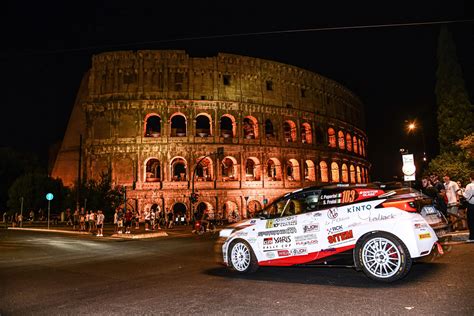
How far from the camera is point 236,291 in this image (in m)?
5.30

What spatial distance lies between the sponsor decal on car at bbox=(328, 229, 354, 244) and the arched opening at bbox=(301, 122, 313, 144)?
37.1 m

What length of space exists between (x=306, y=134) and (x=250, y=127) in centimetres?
718

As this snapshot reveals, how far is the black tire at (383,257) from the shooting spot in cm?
527

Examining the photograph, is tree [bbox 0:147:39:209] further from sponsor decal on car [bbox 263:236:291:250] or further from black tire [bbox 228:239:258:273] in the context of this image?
sponsor decal on car [bbox 263:236:291:250]

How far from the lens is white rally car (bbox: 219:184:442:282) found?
5.36 m

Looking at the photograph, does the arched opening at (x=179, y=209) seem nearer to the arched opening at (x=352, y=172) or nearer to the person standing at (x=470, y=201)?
the arched opening at (x=352, y=172)

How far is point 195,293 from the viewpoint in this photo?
17.2ft

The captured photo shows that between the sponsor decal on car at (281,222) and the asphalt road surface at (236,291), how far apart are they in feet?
2.98

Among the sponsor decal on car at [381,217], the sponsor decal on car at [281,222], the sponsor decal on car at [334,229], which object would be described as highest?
the sponsor decal on car at [381,217]

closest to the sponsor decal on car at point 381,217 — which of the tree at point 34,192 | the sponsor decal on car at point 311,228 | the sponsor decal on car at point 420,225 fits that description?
the sponsor decal on car at point 420,225

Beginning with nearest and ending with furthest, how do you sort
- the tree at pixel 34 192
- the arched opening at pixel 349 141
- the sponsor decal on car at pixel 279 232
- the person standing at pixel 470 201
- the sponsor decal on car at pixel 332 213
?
the sponsor decal on car at pixel 332 213
the sponsor decal on car at pixel 279 232
the person standing at pixel 470 201
the tree at pixel 34 192
the arched opening at pixel 349 141

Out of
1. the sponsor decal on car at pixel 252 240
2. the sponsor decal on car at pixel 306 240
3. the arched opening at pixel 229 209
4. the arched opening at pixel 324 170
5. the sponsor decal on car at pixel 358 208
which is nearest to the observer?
the sponsor decal on car at pixel 358 208

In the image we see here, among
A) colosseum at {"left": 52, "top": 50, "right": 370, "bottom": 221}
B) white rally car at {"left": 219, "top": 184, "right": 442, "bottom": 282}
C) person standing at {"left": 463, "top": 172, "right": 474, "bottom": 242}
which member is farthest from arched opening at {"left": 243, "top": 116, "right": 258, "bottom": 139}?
white rally car at {"left": 219, "top": 184, "right": 442, "bottom": 282}

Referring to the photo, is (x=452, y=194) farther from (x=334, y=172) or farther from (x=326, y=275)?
(x=334, y=172)
